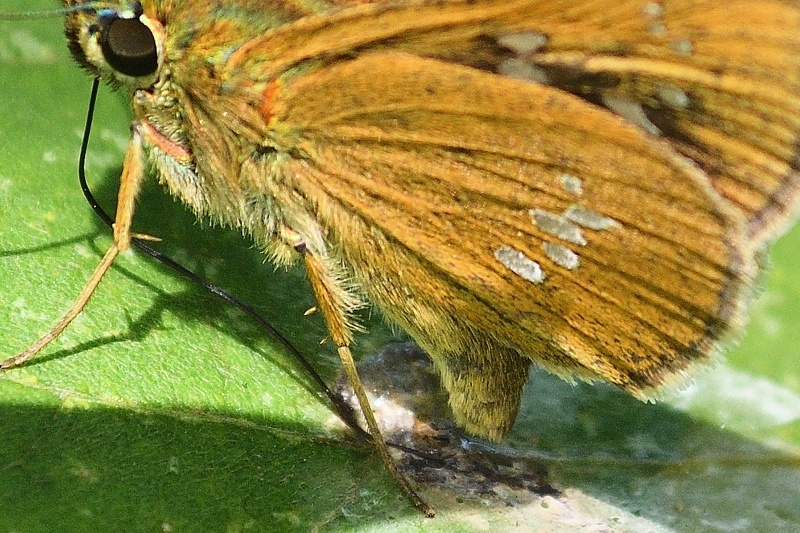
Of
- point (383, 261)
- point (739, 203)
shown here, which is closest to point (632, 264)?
point (739, 203)

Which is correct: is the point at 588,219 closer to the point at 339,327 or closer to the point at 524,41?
the point at 524,41

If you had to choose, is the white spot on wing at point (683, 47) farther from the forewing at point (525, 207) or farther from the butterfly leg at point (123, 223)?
the butterfly leg at point (123, 223)

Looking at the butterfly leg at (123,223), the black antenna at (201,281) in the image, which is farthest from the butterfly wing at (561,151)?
the black antenna at (201,281)

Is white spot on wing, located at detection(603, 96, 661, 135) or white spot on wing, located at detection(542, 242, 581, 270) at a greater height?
white spot on wing, located at detection(603, 96, 661, 135)

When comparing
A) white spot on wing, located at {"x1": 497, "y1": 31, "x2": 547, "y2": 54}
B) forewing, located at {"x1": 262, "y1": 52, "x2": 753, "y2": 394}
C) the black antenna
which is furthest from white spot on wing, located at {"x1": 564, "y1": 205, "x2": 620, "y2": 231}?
the black antenna

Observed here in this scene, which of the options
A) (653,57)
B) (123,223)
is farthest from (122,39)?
(653,57)

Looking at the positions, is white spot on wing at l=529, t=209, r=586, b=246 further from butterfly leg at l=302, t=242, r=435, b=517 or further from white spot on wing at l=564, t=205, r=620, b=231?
Result: butterfly leg at l=302, t=242, r=435, b=517
